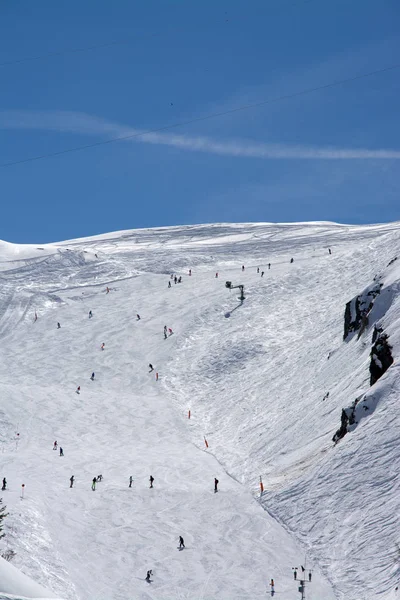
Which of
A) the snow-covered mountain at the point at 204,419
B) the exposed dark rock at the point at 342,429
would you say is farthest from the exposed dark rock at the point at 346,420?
the snow-covered mountain at the point at 204,419

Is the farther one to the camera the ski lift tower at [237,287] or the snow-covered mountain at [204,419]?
the ski lift tower at [237,287]

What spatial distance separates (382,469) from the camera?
32062mm

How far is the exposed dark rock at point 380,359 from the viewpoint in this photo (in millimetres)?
38344

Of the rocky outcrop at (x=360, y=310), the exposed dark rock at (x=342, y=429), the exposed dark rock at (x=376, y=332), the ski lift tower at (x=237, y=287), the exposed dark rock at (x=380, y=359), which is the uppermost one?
the ski lift tower at (x=237, y=287)

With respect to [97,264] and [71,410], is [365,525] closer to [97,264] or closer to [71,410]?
[71,410]

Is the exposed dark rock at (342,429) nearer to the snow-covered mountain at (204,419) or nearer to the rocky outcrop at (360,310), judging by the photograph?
the snow-covered mountain at (204,419)

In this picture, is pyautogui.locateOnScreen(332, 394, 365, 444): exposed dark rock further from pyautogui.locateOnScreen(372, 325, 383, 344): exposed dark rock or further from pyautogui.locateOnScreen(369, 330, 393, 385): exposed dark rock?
pyautogui.locateOnScreen(372, 325, 383, 344): exposed dark rock

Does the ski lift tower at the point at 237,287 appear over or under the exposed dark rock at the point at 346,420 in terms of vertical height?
over

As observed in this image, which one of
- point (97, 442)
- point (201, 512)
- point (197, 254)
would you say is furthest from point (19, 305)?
point (201, 512)

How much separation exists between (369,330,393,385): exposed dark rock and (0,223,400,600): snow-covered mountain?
99 mm

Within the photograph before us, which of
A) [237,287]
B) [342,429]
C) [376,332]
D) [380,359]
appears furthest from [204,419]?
[237,287]

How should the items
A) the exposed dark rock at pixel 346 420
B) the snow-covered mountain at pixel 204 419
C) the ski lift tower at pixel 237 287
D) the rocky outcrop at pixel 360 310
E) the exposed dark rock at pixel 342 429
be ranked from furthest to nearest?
the ski lift tower at pixel 237 287, the rocky outcrop at pixel 360 310, the exposed dark rock at pixel 342 429, the exposed dark rock at pixel 346 420, the snow-covered mountain at pixel 204 419

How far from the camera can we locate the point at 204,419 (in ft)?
168

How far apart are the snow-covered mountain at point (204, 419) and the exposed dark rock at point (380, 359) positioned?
99 mm
